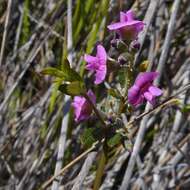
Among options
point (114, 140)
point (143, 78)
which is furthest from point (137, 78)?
point (114, 140)

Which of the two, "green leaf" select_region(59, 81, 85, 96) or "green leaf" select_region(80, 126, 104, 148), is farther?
"green leaf" select_region(80, 126, 104, 148)

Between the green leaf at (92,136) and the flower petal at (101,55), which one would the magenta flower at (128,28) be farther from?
the green leaf at (92,136)

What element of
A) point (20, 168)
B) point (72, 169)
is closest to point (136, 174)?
point (72, 169)

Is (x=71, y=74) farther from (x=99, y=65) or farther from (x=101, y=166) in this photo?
(x=101, y=166)

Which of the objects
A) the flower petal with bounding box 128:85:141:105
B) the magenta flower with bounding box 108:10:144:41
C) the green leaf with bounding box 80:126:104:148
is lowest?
the green leaf with bounding box 80:126:104:148

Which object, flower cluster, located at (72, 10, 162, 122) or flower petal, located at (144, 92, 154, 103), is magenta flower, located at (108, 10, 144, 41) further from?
flower petal, located at (144, 92, 154, 103)

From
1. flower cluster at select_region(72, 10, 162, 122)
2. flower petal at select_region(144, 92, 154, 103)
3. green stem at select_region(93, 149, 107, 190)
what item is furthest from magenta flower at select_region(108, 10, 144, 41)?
green stem at select_region(93, 149, 107, 190)

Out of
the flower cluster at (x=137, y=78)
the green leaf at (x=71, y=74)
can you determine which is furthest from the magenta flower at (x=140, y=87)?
the green leaf at (x=71, y=74)

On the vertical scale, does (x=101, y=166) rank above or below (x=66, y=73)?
below

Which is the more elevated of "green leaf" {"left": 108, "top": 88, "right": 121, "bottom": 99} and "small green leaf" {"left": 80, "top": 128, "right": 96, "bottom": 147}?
"green leaf" {"left": 108, "top": 88, "right": 121, "bottom": 99}

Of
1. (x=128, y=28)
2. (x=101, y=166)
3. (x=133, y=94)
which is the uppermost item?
(x=128, y=28)
